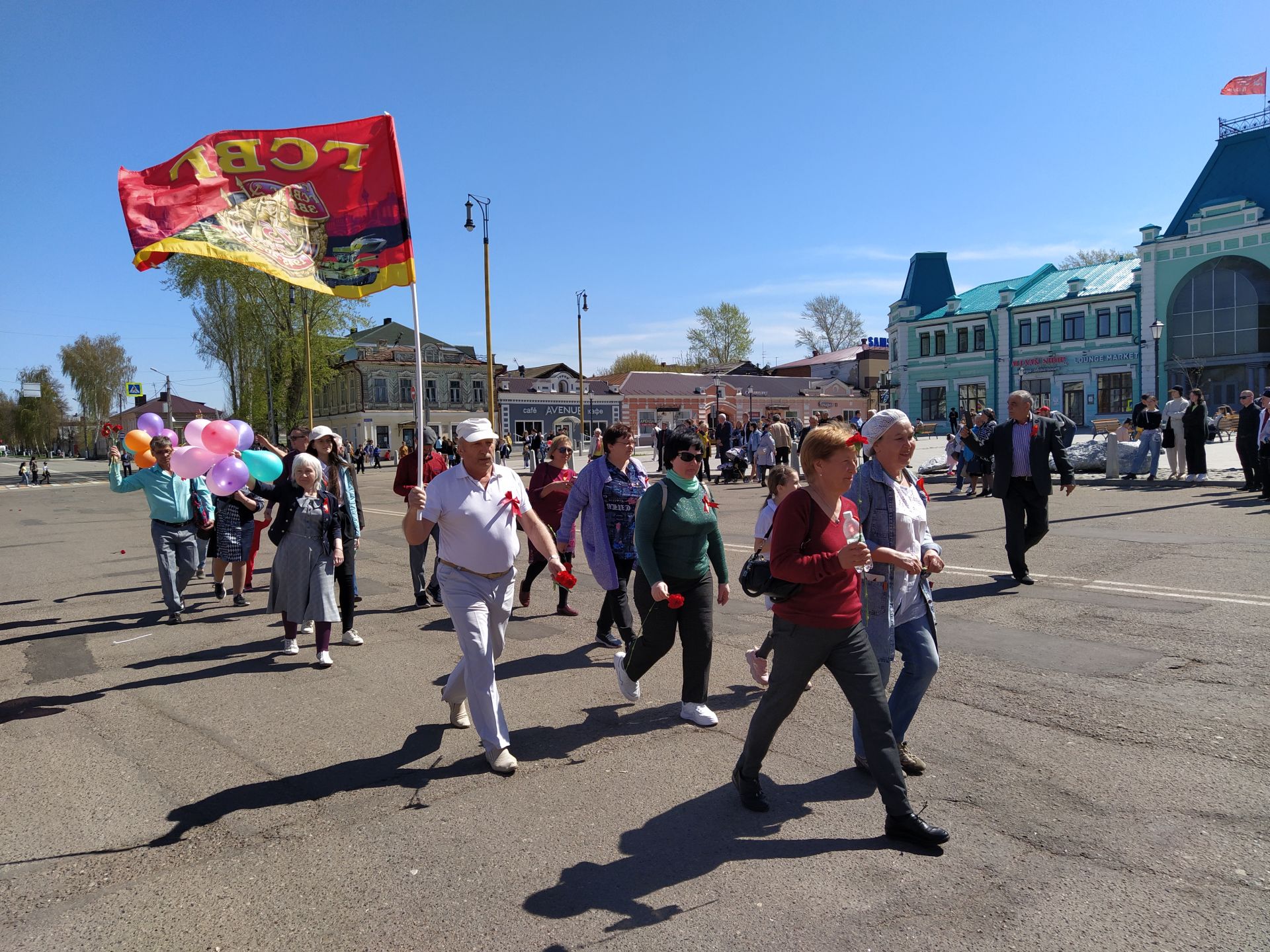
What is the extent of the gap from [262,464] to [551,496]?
3.18 metres

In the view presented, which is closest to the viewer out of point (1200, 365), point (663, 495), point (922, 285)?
point (663, 495)

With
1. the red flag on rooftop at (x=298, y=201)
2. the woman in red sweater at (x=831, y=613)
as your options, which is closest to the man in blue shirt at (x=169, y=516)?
Result: the red flag on rooftop at (x=298, y=201)

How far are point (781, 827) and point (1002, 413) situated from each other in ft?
186

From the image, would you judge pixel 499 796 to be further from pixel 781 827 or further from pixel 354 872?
pixel 781 827

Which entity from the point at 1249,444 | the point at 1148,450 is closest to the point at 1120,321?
the point at 1148,450

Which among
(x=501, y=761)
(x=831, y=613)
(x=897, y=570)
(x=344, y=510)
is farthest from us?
(x=344, y=510)

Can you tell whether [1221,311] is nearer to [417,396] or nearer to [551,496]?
[551,496]

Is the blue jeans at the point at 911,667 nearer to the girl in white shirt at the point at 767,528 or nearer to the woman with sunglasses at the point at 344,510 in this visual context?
the girl in white shirt at the point at 767,528

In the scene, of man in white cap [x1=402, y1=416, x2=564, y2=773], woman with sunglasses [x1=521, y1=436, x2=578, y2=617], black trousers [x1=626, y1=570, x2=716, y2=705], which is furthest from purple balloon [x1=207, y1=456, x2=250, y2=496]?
black trousers [x1=626, y1=570, x2=716, y2=705]

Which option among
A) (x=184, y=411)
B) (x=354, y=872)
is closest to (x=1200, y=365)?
(x=354, y=872)

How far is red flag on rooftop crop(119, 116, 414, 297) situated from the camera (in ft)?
18.2

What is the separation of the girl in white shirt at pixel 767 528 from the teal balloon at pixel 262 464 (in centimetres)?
553

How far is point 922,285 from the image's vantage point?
63.6 m

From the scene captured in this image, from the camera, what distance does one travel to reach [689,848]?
11.9ft
